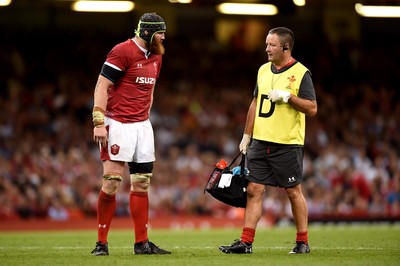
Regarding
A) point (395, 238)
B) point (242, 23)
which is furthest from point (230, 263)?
point (242, 23)

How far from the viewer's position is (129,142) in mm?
9812

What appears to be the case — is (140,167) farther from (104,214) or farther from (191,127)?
(191,127)

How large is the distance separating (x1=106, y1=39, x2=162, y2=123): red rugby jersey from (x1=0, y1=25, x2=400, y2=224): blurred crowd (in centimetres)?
1045

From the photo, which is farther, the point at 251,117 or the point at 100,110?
the point at 251,117

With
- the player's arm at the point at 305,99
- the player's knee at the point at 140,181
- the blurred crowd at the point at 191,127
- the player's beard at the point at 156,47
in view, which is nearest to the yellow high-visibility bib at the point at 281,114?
the player's arm at the point at 305,99

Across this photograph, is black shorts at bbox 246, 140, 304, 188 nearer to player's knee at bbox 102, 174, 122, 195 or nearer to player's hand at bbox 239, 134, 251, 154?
player's hand at bbox 239, 134, 251, 154

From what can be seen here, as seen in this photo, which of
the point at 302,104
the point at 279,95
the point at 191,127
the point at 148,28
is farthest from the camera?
the point at 191,127

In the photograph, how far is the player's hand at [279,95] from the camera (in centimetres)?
954

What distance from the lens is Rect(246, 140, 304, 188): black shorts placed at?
9805 mm

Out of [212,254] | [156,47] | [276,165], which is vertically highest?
[156,47]

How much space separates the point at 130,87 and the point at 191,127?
15.0m

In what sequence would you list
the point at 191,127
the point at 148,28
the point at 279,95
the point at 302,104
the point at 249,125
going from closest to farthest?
1. the point at 279,95
2. the point at 302,104
3. the point at 148,28
4. the point at 249,125
5. the point at 191,127

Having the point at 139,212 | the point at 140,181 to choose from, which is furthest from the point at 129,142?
the point at 139,212

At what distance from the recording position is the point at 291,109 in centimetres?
984
